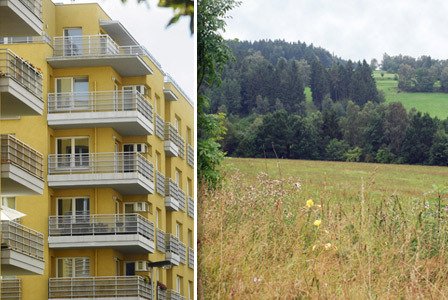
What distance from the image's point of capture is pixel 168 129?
9758 mm

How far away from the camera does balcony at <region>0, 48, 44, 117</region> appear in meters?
8.11

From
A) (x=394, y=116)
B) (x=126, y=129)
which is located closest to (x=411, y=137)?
(x=394, y=116)

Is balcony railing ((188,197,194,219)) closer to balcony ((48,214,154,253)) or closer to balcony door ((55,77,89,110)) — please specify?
balcony ((48,214,154,253))

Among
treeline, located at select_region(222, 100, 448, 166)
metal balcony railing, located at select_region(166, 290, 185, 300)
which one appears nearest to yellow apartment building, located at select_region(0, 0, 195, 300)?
metal balcony railing, located at select_region(166, 290, 185, 300)

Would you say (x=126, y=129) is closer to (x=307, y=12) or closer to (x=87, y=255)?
(x=87, y=255)

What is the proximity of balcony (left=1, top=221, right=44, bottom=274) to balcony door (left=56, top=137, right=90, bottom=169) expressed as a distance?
1653 millimetres

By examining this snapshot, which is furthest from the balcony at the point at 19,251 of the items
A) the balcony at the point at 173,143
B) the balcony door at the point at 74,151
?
the balcony door at the point at 74,151

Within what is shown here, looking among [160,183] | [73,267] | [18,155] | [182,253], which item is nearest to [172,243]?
[182,253]

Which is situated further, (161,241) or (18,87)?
(161,241)

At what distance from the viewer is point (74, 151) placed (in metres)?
11.0

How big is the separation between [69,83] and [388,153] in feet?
15.2

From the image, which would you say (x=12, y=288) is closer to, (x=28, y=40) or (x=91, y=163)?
(x=91, y=163)

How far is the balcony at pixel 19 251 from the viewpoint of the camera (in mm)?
8422

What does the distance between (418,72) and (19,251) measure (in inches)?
118
